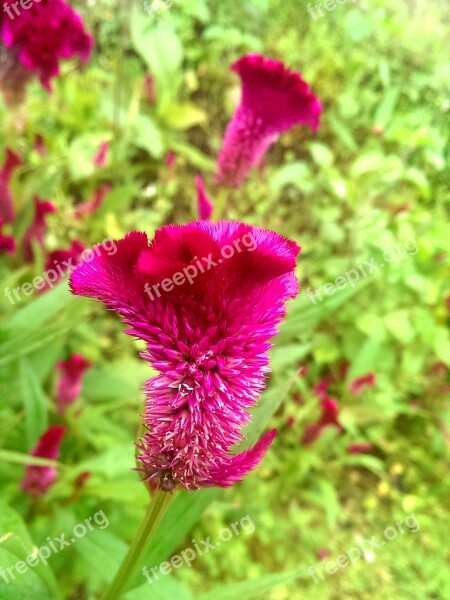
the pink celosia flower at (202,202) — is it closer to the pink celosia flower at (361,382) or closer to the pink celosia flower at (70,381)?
the pink celosia flower at (70,381)

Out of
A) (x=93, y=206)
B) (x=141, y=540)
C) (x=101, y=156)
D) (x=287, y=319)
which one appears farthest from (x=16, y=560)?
(x=101, y=156)

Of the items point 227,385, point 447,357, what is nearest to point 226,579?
point 447,357

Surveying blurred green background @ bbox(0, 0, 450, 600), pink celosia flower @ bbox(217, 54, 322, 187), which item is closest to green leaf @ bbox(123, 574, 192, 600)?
blurred green background @ bbox(0, 0, 450, 600)

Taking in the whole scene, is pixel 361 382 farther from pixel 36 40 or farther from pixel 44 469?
pixel 36 40

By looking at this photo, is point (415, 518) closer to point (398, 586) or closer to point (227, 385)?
point (398, 586)

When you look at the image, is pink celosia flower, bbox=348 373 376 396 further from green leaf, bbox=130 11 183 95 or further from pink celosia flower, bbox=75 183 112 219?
green leaf, bbox=130 11 183 95
